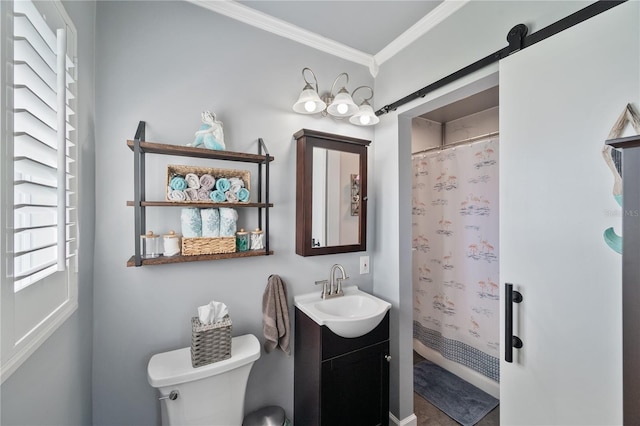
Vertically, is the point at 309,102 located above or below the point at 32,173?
above

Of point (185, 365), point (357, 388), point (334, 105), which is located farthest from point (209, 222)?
point (357, 388)

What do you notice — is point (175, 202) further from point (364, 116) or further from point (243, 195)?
point (364, 116)

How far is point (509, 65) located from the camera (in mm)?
1087

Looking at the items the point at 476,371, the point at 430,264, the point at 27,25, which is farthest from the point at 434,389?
the point at 27,25

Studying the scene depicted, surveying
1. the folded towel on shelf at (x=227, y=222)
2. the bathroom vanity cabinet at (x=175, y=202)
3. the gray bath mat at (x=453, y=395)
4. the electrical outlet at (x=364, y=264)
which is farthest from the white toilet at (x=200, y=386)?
the gray bath mat at (x=453, y=395)

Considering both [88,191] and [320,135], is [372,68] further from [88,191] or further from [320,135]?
[88,191]

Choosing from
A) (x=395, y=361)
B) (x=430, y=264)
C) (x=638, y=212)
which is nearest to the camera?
(x=638, y=212)

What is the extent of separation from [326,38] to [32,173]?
5.30 feet

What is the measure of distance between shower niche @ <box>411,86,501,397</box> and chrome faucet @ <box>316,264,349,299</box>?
115 cm

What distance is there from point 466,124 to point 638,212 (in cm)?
253

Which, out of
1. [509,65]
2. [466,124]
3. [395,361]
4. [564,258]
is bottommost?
[395,361]

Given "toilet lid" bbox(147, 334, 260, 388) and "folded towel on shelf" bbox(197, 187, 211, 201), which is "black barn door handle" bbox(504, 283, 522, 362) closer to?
"toilet lid" bbox(147, 334, 260, 388)

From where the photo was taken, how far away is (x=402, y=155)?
1.71 metres

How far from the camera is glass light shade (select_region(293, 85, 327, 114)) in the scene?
1475mm
